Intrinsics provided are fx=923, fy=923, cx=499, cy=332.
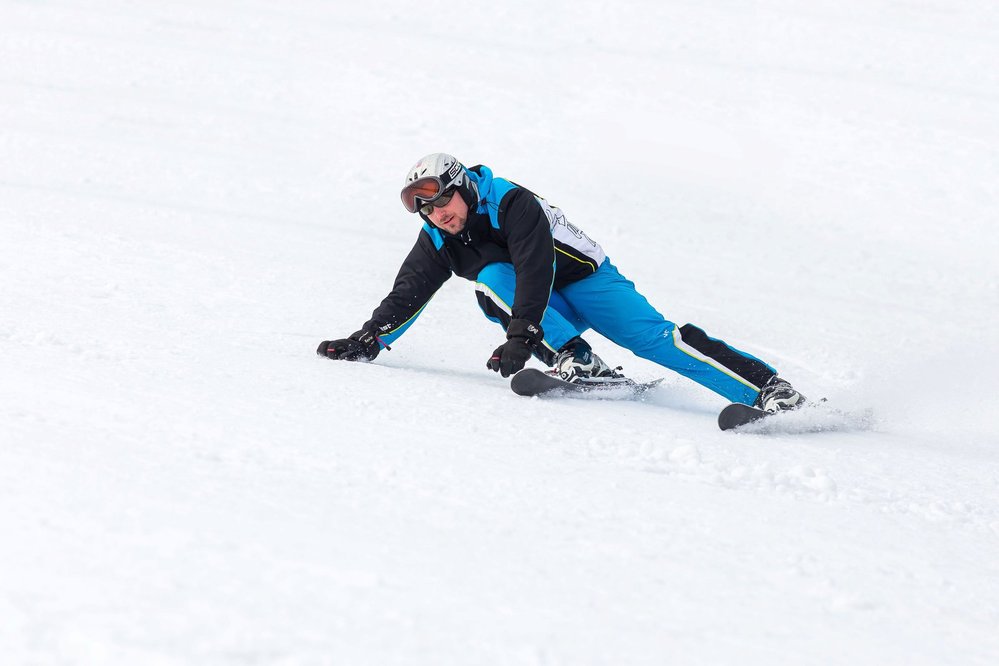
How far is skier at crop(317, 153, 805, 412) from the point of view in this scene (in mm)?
4074

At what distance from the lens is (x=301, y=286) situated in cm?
661

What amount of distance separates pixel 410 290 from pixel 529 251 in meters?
0.74

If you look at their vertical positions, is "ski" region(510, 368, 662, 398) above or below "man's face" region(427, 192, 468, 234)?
below

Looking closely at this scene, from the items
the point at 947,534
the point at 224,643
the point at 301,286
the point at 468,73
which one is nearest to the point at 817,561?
the point at 947,534

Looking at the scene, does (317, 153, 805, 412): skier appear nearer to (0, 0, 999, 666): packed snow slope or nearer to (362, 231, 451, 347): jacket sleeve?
(362, 231, 451, 347): jacket sleeve

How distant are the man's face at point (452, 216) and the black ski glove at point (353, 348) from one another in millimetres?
655

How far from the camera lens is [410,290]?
14.8 ft

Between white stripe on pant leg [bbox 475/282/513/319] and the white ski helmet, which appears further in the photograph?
white stripe on pant leg [bbox 475/282/513/319]

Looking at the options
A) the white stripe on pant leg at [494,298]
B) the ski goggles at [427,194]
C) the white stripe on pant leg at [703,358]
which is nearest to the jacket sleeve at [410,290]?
the white stripe on pant leg at [494,298]

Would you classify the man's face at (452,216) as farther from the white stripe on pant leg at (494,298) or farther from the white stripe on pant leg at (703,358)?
the white stripe on pant leg at (703,358)

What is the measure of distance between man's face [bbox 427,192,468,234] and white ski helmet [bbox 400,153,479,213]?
0.13 feet

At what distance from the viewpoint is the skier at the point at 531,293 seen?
13.4 feet

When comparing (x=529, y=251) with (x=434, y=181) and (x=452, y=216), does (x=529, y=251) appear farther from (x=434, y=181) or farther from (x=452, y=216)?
(x=434, y=181)

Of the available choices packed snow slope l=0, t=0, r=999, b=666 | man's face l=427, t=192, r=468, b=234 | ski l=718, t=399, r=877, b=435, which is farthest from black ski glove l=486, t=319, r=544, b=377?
ski l=718, t=399, r=877, b=435
